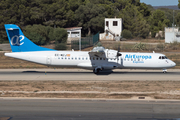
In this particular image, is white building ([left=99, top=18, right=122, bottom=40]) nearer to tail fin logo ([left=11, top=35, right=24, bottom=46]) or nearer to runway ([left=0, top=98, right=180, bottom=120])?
tail fin logo ([left=11, top=35, right=24, bottom=46])

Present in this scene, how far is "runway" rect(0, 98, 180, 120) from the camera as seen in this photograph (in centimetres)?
1352

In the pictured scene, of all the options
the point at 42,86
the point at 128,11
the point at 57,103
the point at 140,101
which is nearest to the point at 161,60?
the point at 140,101

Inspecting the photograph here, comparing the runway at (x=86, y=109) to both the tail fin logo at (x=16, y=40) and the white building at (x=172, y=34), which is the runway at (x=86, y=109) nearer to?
the tail fin logo at (x=16, y=40)

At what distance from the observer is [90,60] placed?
2902 centimetres

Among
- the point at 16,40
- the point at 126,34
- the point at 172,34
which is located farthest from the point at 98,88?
the point at 126,34

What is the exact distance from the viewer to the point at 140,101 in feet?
56.2

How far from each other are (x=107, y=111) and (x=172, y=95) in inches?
283

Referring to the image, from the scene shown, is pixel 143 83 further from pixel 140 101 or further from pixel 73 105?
pixel 73 105

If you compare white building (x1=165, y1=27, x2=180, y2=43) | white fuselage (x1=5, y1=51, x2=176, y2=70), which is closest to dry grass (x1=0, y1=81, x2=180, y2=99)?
white fuselage (x1=5, y1=51, x2=176, y2=70)

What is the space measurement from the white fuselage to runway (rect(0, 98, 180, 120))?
38.3 feet

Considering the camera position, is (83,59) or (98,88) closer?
(98,88)

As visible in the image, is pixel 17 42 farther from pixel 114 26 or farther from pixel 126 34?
pixel 114 26

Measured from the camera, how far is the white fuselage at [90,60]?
28.7 m

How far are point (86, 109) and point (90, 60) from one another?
564 inches
